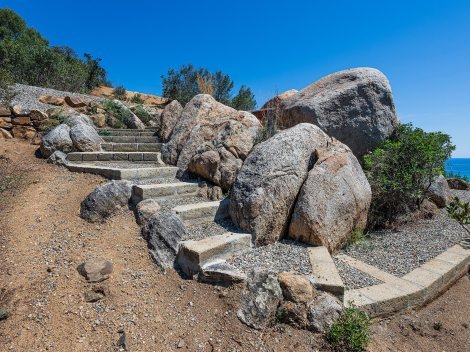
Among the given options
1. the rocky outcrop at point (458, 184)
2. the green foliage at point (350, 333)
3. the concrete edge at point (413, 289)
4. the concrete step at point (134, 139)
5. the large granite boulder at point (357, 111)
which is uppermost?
the large granite boulder at point (357, 111)

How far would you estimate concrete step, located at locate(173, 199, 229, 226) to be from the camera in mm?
3637

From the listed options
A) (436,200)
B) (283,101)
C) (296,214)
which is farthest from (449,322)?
(283,101)

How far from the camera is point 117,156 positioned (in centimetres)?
558

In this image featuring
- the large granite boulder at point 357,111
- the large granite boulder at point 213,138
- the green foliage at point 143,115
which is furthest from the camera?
the green foliage at point 143,115

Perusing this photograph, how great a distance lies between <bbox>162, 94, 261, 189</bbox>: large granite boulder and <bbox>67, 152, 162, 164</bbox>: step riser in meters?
0.26

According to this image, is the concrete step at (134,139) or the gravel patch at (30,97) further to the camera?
the gravel patch at (30,97)

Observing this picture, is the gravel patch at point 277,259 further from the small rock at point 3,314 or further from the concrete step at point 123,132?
the concrete step at point 123,132

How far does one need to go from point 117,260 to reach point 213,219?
128 centimetres

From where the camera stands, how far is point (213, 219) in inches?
152

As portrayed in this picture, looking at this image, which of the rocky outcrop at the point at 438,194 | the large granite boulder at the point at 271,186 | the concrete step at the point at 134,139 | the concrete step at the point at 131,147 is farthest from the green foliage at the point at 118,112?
the rocky outcrop at the point at 438,194

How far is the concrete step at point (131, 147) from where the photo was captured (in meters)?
6.05

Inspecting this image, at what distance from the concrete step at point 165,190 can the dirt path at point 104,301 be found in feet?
1.49

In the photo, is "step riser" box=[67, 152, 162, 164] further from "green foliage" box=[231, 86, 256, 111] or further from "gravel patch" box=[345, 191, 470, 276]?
"green foliage" box=[231, 86, 256, 111]

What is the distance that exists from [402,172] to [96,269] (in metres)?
4.69
